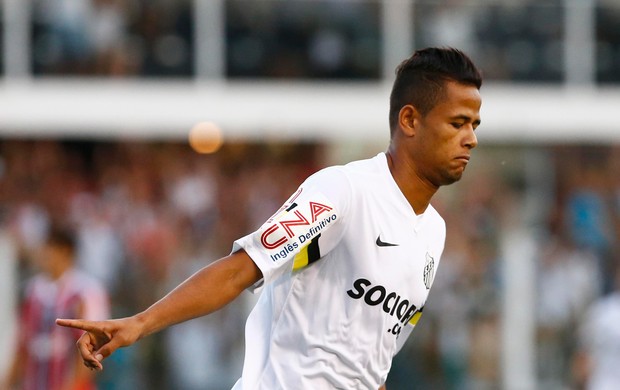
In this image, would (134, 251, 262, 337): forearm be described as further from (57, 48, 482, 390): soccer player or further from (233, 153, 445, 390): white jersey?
(233, 153, 445, 390): white jersey

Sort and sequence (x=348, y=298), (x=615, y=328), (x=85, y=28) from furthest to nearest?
(x=85, y=28)
(x=615, y=328)
(x=348, y=298)

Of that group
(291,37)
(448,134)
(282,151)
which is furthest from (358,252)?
(282,151)

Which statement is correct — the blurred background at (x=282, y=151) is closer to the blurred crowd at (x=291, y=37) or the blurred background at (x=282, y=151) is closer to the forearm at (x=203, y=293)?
the blurred crowd at (x=291, y=37)

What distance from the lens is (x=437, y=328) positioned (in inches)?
645

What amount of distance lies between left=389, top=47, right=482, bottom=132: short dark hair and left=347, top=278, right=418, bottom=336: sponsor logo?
68 centimetres

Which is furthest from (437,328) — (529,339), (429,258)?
(429,258)

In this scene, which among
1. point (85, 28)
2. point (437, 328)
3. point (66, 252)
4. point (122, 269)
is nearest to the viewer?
point (66, 252)

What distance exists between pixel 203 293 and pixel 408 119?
1.13m

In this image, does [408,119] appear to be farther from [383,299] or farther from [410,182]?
[383,299]

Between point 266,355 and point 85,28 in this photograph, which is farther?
point 85,28

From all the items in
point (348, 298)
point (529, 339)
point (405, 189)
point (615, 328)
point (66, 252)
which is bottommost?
point (529, 339)

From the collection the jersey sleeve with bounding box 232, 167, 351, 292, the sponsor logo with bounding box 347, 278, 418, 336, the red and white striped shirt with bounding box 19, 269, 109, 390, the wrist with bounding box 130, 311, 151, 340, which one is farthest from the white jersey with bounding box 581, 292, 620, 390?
the wrist with bounding box 130, 311, 151, 340

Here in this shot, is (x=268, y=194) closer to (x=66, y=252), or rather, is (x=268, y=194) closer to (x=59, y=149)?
(x=59, y=149)

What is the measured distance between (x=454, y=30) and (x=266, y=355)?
14.7 meters
